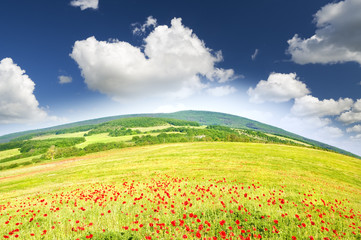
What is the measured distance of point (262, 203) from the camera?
8414 mm

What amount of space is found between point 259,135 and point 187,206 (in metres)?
183

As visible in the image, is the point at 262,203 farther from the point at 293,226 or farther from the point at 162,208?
the point at 162,208

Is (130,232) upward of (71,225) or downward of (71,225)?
upward

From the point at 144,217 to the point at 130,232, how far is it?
152cm

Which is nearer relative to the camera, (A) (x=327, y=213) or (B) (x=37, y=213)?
(A) (x=327, y=213)

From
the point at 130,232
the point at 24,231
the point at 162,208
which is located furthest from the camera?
the point at 162,208

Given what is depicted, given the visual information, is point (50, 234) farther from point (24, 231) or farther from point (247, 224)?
point (247, 224)

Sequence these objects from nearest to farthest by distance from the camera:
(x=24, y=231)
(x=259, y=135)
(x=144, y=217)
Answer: (x=24, y=231) → (x=144, y=217) → (x=259, y=135)

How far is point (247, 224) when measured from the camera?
242 inches

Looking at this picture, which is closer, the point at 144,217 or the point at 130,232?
the point at 130,232

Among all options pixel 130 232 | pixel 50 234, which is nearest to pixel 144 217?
pixel 130 232

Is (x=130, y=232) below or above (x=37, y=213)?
above

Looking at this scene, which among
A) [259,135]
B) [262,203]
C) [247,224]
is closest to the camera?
[247,224]

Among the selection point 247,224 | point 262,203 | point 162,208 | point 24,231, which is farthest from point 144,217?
point 262,203
